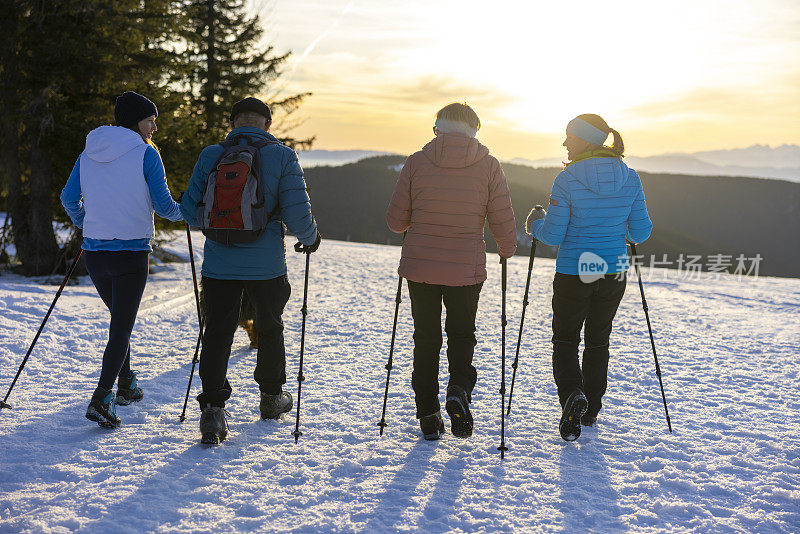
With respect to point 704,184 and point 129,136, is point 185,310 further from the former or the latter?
point 704,184

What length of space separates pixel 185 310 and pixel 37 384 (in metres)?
3.70

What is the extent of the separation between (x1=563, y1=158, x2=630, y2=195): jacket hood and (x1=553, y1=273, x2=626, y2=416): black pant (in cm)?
66

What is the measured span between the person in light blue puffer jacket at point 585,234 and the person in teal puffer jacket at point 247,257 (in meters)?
1.86

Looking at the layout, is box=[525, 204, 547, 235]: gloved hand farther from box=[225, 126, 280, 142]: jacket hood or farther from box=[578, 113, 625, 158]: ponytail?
box=[225, 126, 280, 142]: jacket hood

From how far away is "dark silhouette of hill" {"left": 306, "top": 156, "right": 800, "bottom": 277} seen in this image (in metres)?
98.4

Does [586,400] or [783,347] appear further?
[783,347]

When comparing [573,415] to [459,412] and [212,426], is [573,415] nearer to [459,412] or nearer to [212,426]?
[459,412]

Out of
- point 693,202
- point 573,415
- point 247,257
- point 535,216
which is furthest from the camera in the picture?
point 693,202

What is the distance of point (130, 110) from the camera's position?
3945 millimetres

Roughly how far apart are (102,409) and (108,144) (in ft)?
6.10

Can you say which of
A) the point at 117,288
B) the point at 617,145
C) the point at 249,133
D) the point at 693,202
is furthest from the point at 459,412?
the point at 693,202

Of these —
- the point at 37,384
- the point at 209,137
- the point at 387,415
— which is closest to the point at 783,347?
the point at 387,415

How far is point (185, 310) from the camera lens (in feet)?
28.4

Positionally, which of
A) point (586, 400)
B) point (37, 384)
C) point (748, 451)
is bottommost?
point (37, 384)
